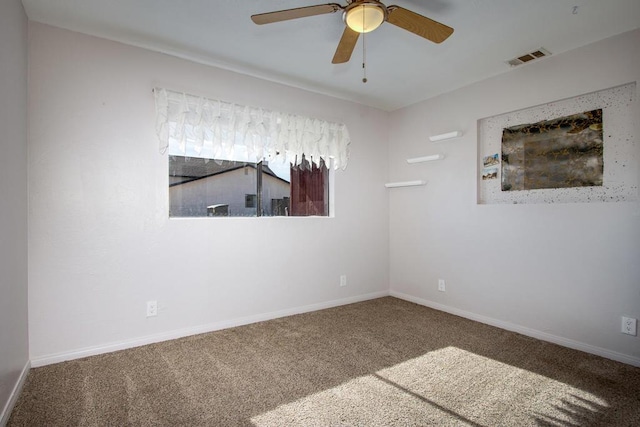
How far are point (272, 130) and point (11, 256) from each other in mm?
2121

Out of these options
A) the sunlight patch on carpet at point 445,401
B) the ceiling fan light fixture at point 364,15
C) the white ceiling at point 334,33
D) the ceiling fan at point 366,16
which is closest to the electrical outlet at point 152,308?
the sunlight patch on carpet at point 445,401

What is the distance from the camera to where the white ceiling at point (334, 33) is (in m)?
2.18

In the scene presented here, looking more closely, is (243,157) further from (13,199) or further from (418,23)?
(418,23)

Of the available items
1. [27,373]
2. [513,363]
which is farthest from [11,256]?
[513,363]

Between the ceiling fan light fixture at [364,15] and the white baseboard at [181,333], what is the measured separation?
8.43 ft

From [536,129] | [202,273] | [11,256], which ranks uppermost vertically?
[536,129]

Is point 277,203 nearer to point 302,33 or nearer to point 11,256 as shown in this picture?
point 302,33

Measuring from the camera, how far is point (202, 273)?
9.71 feet

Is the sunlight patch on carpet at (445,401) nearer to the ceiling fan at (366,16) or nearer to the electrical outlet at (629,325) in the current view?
the electrical outlet at (629,325)

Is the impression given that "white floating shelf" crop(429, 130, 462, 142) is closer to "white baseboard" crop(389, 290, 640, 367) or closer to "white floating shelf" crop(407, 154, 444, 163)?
"white floating shelf" crop(407, 154, 444, 163)

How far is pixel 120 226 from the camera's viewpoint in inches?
102

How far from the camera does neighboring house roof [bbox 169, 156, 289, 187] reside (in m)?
2.93

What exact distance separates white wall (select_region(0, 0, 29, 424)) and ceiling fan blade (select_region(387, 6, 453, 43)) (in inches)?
79.1

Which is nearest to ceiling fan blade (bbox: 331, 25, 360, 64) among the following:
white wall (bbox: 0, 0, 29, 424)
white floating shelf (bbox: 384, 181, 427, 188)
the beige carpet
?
white wall (bbox: 0, 0, 29, 424)
